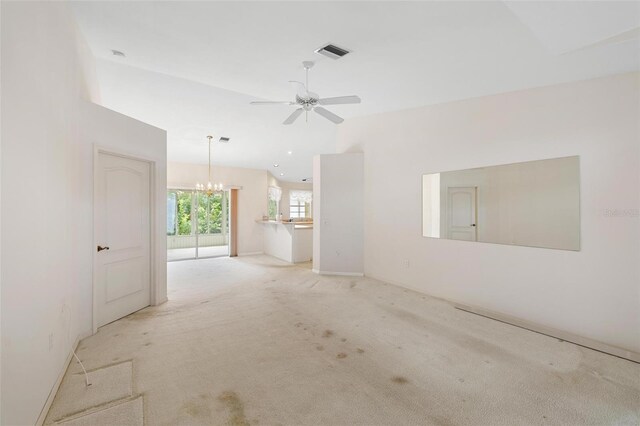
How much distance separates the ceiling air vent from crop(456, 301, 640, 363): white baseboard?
11.5 feet

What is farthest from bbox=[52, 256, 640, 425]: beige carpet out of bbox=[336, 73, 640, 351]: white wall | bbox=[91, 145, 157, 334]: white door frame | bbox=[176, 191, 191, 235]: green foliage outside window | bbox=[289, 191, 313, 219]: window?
bbox=[289, 191, 313, 219]: window

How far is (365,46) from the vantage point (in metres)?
2.83

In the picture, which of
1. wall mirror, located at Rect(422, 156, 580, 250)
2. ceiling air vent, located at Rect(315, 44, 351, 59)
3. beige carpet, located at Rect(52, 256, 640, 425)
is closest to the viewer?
beige carpet, located at Rect(52, 256, 640, 425)

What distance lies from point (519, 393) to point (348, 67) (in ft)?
11.5

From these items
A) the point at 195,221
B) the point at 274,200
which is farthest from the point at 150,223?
the point at 274,200

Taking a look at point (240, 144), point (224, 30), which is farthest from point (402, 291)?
point (240, 144)

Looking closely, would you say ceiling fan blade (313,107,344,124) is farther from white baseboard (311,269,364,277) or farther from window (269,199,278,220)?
window (269,199,278,220)

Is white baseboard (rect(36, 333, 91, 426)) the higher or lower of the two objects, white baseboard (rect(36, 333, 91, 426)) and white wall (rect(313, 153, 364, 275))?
the lower

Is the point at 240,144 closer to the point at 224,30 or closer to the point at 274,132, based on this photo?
the point at 274,132

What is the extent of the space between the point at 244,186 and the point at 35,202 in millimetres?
6659

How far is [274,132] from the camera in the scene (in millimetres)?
6398

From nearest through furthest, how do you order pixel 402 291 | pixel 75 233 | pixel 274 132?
pixel 75 233 < pixel 402 291 < pixel 274 132

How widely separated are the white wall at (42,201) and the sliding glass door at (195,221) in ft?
16.7

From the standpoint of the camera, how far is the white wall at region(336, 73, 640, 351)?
8.80ft
